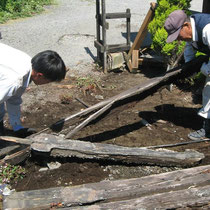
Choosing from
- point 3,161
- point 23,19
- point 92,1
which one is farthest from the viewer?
point 92,1

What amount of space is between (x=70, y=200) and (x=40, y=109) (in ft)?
9.19

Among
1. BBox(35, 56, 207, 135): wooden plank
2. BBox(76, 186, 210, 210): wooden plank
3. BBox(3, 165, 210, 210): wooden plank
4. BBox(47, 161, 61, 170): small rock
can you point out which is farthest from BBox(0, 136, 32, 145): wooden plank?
BBox(76, 186, 210, 210): wooden plank

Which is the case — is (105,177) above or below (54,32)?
below

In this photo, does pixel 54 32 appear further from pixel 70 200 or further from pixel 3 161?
pixel 70 200

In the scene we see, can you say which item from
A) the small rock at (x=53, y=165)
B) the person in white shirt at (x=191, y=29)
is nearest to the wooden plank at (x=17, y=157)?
the small rock at (x=53, y=165)

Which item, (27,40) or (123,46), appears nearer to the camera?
(123,46)

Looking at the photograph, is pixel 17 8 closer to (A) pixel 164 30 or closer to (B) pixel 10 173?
(A) pixel 164 30

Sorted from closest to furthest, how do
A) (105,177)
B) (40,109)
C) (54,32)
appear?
1. (105,177)
2. (40,109)
3. (54,32)

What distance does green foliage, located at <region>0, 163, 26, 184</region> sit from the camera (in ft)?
11.3

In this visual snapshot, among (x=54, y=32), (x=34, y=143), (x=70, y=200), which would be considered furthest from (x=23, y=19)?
(x=70, y=200)

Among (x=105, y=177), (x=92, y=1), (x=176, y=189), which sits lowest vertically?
(x=105, y=177)

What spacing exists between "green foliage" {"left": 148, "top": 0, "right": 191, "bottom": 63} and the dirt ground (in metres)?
0.71

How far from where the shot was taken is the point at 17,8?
1180cm

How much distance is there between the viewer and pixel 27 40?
9203 millimetres
